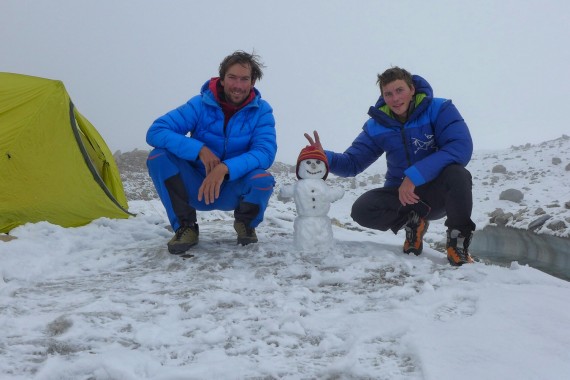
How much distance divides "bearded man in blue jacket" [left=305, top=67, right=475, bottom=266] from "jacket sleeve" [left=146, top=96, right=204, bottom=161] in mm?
1030

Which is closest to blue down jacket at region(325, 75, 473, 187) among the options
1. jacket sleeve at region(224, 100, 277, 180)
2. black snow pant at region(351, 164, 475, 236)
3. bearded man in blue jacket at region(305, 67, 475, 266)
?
bearded man in blue jacket at region(305, 67, 475, 266)

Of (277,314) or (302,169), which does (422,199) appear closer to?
(302,169)

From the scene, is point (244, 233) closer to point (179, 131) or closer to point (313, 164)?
point (313, 164)

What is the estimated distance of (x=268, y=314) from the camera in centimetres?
221

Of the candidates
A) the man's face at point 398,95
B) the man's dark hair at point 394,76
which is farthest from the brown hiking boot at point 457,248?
the man's dark hair at point 394,76

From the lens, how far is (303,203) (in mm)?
3574

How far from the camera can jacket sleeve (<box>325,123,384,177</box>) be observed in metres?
3.97

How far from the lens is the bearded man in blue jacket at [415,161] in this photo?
10.9 feet

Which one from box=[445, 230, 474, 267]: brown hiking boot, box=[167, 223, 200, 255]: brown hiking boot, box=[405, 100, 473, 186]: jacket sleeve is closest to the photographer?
box=[445, 230, 474, 267]: brown hiking boot

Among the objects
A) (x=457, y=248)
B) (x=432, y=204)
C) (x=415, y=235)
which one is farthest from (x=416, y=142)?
(x=457, y=248)

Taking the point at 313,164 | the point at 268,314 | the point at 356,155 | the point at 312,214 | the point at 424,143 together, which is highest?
the point at 424,143

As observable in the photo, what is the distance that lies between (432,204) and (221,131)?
1880mm

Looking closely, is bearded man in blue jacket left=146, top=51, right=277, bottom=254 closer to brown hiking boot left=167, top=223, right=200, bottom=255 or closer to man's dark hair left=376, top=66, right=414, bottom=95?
brown hiking boot left=167, top=223, right=200, bottom=255

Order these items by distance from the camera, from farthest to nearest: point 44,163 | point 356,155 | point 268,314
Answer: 1. point 44,163
2. point 356,155
3. point 268,314
